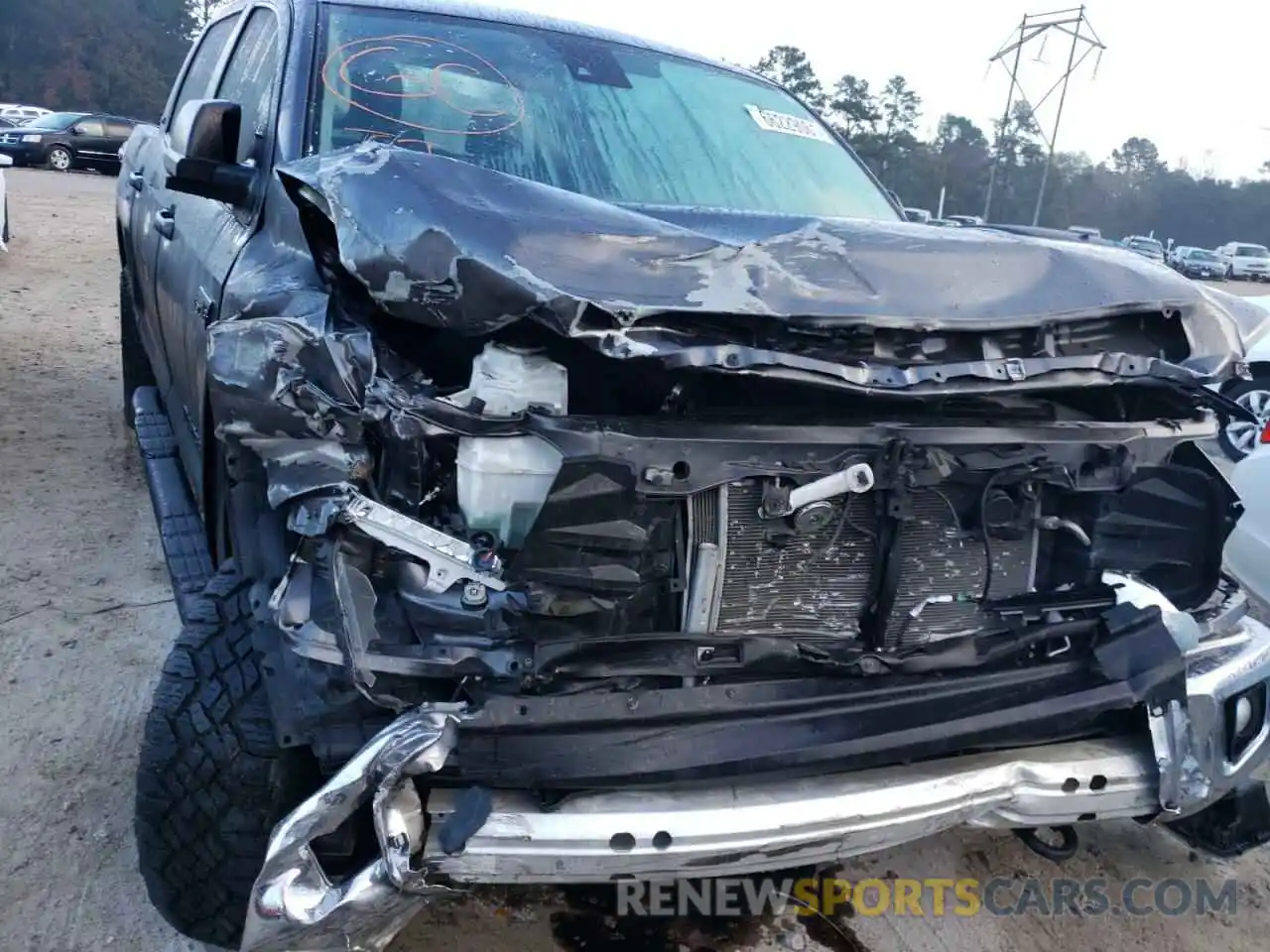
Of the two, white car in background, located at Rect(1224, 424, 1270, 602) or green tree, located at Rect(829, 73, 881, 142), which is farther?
green tree, located at Rect(829, 73, 881, 142)

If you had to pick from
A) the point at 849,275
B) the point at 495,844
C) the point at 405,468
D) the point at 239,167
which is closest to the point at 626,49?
the point at 239,167

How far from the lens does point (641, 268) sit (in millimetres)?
1966

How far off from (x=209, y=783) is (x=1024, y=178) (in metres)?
57.1

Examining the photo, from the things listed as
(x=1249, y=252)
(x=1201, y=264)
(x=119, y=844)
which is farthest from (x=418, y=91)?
(x=1249, y=252)

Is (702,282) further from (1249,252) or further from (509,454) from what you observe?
(1249,252)

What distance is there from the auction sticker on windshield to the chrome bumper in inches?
93.7

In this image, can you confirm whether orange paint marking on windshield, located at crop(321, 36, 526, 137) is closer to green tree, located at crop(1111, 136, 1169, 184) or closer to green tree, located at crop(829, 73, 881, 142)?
green tree, located at crop(829, 73, 881, 142)

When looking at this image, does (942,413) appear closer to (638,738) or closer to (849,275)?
(849,275)

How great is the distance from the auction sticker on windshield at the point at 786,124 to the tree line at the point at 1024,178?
3905cm

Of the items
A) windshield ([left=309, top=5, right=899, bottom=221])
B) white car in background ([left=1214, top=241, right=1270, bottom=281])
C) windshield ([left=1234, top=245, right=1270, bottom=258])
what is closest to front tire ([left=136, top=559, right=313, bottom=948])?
windshield ([left=309, top=5, right=899, bottom=221])

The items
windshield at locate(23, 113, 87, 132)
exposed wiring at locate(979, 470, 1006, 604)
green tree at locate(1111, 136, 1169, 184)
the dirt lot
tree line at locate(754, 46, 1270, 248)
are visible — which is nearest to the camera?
exposed wiring at locate(979, 470, 1006, 604)

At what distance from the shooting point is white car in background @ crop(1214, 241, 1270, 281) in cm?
3866

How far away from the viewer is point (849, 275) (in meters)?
2.07

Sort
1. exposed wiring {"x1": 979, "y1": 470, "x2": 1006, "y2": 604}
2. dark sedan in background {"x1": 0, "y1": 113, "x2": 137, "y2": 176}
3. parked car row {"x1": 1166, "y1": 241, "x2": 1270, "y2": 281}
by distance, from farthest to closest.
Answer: parked car row {"x1": 1166, "y1": 241, "x2": 1270, "y2": 281}
dark sedan in background {"x1": 0, "y1": 113, "x2": 137, "y2": 176}
exposed wiring {"x1": 979, "y1": 470, "x2": 1006, "y2": 604}
